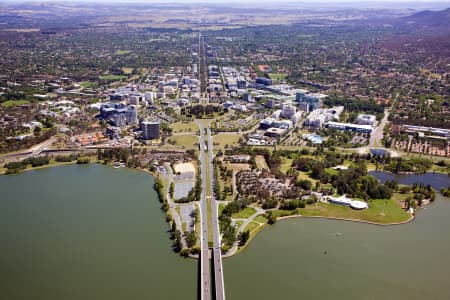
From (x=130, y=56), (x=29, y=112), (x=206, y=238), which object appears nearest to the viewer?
(x=206, y=238)

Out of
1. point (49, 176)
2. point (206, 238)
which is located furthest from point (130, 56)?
point (206, 238)

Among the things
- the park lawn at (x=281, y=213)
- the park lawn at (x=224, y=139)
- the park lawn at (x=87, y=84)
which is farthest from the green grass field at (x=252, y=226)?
the park lawn at (x=87, y=84)

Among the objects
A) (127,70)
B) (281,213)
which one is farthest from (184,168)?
(127,70)

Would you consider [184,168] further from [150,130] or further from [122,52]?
[122,52]

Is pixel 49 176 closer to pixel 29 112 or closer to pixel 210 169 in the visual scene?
pixel 210 169

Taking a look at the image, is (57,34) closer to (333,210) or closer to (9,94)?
(9,94)

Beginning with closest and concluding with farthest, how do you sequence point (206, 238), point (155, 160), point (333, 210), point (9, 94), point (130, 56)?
point (206, 238) → point (333, 210) → point (155, 160) → point (9, 94) → point (130, 56)

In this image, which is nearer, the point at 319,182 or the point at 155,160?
the point at 319,182
